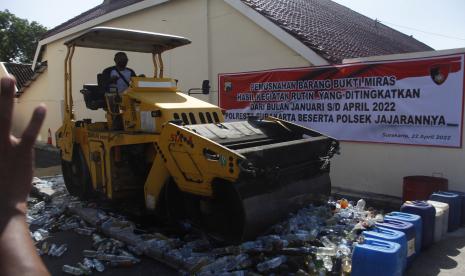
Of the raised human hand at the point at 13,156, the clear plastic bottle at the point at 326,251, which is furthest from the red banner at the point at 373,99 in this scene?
the raised human hand at the point at 13,156

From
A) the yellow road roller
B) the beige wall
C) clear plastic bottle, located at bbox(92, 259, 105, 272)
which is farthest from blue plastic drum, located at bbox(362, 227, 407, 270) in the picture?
the beige wall

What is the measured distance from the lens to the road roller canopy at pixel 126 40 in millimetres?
6105

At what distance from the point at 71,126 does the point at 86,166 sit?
0.78 metres

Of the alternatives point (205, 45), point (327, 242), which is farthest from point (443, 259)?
point (205, 45)

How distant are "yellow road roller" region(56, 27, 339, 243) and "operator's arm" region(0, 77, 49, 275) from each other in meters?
3.27

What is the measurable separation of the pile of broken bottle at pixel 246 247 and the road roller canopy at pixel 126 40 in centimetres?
272

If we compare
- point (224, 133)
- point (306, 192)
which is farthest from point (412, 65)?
point (224, 133)

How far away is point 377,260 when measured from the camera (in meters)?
3.52

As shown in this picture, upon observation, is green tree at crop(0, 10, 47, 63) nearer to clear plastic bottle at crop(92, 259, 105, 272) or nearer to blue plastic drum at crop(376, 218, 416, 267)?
clear plastic bottle at crop(92, 259, 105, 272)

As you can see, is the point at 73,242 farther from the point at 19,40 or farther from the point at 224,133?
the point at 19,40

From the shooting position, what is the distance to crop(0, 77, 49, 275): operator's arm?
32.4 inches

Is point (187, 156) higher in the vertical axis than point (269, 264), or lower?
higher

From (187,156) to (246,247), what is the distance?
1.20 m

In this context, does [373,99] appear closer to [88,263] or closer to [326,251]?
[326,251]
